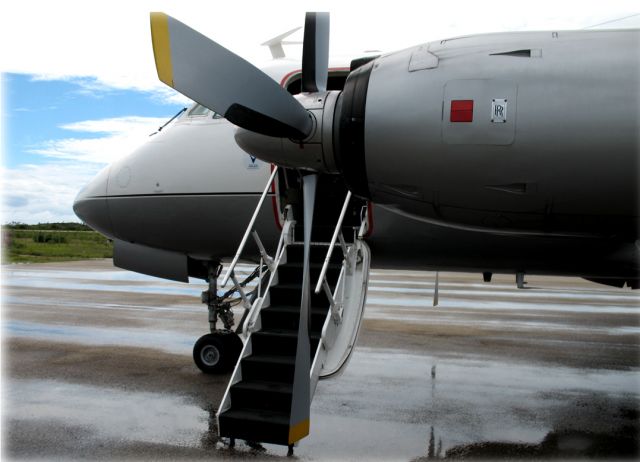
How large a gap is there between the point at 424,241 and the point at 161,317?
326 inches

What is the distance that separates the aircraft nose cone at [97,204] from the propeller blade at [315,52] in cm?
464

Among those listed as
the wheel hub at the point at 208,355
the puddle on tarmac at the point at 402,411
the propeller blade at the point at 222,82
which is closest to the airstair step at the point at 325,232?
the puddle on tarmac at the point at 402,411

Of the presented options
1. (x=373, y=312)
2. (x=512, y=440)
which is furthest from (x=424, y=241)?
(x=373, y=312)

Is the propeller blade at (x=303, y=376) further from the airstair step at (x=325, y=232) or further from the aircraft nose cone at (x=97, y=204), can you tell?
the aircraft nose cone at (x=97, y=204)

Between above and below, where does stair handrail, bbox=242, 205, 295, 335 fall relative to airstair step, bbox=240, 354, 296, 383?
above

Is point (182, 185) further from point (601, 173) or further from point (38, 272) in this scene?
point (38, 272)

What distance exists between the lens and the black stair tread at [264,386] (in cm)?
619

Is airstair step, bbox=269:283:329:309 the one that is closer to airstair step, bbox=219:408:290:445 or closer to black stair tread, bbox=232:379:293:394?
black stair tread, bbox=232:379:293:394

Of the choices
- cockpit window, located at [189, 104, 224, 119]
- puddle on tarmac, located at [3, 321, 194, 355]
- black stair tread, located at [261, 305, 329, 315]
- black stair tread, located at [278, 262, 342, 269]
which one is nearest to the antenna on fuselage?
cockpit window, located at [189, 104, 224, 119]

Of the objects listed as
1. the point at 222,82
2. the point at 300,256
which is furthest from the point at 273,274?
the point at 222,82

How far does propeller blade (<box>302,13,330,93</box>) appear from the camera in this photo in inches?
220

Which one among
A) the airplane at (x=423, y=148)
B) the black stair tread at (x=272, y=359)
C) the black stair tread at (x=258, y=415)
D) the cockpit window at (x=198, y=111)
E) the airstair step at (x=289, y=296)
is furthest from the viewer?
the cockpit window at (x=198, y=111)

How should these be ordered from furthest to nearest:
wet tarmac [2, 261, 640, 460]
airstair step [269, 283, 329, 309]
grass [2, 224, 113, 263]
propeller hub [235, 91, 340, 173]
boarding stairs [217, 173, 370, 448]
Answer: grass [2, 224, 113, 263] → airstair step [269, 283, 329, 309] → wet tarmac [2, 261, 640, 460] → boarding stairs [217, 173, 370, 448] → propeller hub [235, 91, 340, 173]

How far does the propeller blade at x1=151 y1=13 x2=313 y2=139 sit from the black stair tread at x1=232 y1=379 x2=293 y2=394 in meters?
2.55
